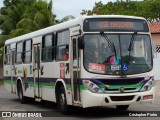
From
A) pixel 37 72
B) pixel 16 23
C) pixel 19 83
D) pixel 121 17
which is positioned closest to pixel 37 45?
pixel 37 72

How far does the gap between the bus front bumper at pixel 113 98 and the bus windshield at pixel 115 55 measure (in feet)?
2.09

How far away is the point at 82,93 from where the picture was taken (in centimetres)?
1402

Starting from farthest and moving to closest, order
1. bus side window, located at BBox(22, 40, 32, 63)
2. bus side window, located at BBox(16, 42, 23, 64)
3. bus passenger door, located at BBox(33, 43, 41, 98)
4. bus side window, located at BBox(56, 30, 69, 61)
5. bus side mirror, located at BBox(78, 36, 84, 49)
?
bus side window, located at BBox(16, 42, 23, 64)
bus side window, located at BBox(22, 40, 32, 63)
bus passenger door, located at BBox(33, 43, 41, 98)
bus side window, located at BBox(56, 30, 69, 61)
bus side mirror, located at BBox(78, 36, 84, 49)

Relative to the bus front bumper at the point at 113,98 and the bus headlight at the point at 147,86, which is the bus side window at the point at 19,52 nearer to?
the bus front bumper at the point at 113,98

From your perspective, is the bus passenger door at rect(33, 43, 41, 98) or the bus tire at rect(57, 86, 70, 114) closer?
the bus tire at rect(57, 86, 70, 114)

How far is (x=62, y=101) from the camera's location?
15820 mm

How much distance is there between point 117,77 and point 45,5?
31.0 meters

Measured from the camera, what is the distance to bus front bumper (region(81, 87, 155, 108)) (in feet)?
45.3

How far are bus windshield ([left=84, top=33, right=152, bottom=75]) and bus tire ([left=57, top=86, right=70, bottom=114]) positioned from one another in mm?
2007

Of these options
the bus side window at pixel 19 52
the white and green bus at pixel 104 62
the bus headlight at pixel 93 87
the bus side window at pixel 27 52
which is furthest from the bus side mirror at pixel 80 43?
the bus side window at pixel 19 52

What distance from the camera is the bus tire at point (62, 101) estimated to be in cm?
1557

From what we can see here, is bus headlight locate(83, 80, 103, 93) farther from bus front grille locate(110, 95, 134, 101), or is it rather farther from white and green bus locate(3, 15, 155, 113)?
bus front grille locate(110, 95, 134, 101)

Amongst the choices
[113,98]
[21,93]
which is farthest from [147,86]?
[21,93]

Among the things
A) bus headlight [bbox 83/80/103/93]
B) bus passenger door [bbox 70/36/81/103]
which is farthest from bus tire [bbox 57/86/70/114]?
bus headlight [bbox 83/80/103/93]
